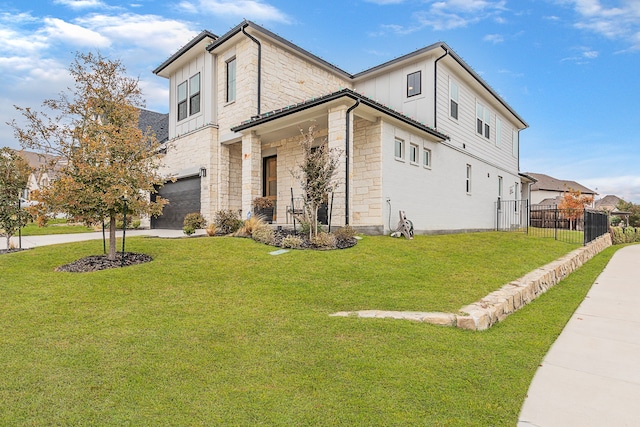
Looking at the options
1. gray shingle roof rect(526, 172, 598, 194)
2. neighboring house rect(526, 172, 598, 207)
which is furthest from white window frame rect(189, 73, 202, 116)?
gray shingle roof rect(526, 172, 598, 194)

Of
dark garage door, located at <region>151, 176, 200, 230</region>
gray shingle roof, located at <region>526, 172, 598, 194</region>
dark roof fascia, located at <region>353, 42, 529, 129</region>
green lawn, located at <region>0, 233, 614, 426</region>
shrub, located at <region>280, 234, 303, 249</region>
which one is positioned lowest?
green lawn, located at <region>0, 233, 614, 426</region>

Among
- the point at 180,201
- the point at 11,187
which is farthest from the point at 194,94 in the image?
the point at 11,187

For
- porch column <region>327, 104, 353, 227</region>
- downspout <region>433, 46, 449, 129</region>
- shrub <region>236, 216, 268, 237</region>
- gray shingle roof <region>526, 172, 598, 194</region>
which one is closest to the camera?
porch column <region>327, 104, 353, 227</region>

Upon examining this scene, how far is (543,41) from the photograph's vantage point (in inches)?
594

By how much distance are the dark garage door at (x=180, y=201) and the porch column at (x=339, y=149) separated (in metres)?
6.80

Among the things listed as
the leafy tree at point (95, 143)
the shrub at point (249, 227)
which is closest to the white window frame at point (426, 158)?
the shrub at point (249, 227)

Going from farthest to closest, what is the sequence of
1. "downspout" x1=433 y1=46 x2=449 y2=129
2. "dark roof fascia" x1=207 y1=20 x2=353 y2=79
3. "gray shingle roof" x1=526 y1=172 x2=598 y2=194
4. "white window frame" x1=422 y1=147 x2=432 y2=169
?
1. "gray shingle roof" x1=526 y1=172 x2=598 y2=194
2. "downspout" x1=433 y1=46 x2=449 y2=129
3. "white window frame" x1=422 y1=147 x2=432 y2=169
4. "dark roof fascia" x1=207 y1=20 x2=353 y2=79

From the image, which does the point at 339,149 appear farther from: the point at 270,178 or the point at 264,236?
the point at 270,178

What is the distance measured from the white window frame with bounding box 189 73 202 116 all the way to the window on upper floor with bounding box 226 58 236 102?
1.81 meters

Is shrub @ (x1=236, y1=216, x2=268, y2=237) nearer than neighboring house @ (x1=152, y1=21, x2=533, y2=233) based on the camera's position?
Yes

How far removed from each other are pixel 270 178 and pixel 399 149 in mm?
5693

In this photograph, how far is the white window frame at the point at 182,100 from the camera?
15388 mm

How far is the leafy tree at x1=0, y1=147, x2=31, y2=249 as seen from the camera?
352 inches

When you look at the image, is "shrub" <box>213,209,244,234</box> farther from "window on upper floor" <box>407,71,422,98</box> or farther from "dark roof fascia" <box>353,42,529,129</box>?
"dark roof fascia" <box>353,42,529,129</box>
